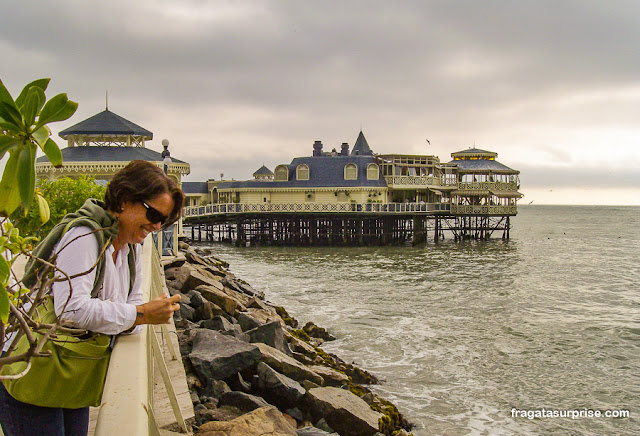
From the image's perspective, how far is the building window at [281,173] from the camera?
1981 inches

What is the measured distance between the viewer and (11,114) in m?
1.53

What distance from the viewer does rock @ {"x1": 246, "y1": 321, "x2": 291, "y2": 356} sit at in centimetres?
962

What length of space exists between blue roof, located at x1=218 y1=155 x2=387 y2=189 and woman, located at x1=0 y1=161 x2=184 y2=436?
148 feet

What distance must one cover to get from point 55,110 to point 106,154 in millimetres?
32982

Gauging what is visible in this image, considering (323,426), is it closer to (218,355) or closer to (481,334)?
(218,355)

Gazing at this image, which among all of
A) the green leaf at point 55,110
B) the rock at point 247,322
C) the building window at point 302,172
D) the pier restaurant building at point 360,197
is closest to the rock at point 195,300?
the rock at point 247,322

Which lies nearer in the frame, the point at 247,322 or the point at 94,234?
the point at 94,234

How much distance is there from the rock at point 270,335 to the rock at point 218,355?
1.89 metres

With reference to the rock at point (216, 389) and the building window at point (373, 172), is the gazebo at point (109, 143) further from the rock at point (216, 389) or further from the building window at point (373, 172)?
the rock at point (216, 389)

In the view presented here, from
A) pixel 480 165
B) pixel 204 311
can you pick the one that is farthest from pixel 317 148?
pixel 204 311

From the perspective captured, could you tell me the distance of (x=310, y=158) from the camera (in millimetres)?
51219

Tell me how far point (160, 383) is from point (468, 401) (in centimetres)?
691

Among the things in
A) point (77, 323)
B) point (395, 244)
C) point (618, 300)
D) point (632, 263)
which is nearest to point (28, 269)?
point (77, 323)

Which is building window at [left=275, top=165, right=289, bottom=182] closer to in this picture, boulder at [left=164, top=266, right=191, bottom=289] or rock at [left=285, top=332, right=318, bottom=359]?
boulder at [left=164, top=266, right=191, bottom=289]
